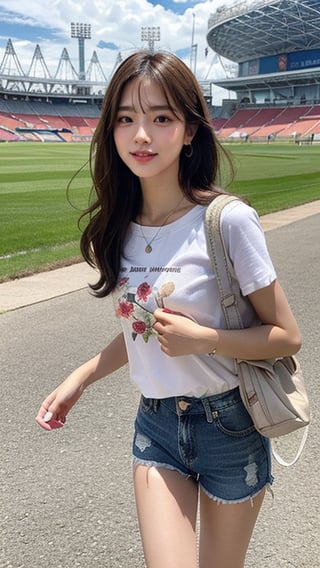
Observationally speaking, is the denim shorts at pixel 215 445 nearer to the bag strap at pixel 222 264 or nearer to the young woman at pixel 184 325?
the young woman at pixel 184 325

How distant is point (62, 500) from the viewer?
299 cm

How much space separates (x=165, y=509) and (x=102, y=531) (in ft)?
4.07

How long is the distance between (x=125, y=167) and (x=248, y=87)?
13164 cm

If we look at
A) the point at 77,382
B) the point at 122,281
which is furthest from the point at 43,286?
the point at 122,281

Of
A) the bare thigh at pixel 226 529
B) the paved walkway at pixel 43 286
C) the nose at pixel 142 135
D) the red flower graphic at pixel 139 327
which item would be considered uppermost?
the nose at pixel 142 135

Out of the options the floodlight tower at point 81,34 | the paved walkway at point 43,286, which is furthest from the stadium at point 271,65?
the paved walkway at point 43,286

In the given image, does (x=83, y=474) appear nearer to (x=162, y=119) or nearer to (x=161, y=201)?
(x=161, y=201)

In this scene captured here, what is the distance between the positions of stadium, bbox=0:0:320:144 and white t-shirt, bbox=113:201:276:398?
92958 mm

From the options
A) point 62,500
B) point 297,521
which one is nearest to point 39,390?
point 62,500

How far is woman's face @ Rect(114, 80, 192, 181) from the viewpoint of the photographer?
1683mm

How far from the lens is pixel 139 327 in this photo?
1755 mm

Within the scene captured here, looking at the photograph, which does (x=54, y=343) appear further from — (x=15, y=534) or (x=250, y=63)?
(x=250, y=63)

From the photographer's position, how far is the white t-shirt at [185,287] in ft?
5.24

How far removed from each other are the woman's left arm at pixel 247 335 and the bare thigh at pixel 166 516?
0.42m
